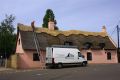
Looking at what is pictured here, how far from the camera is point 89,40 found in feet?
167

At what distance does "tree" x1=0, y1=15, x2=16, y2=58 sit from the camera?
56.0 meters

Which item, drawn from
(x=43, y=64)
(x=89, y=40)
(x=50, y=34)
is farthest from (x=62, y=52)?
(x=89, y=40)

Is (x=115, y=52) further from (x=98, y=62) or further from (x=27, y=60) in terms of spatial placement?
(x=27, y=60)

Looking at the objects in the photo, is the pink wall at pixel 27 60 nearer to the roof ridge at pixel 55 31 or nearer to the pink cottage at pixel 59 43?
the pink cottage at pixel 59 43

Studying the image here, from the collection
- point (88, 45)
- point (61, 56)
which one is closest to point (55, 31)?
point (88, 45)

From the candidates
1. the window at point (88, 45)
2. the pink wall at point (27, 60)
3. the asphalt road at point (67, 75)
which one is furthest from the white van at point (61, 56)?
the window at point (88, 45)

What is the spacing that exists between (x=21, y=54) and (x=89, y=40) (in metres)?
14.5

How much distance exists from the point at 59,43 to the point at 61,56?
937cm

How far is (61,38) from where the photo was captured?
47.8 metres

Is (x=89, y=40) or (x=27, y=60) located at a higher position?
(x=89, y=40)

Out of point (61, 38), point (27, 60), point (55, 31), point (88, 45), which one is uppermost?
point (55, 31)

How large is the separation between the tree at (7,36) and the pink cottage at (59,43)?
10.3 meters

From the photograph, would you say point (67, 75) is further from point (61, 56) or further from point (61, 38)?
point (61, 38)

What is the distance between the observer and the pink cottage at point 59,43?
42062mm
